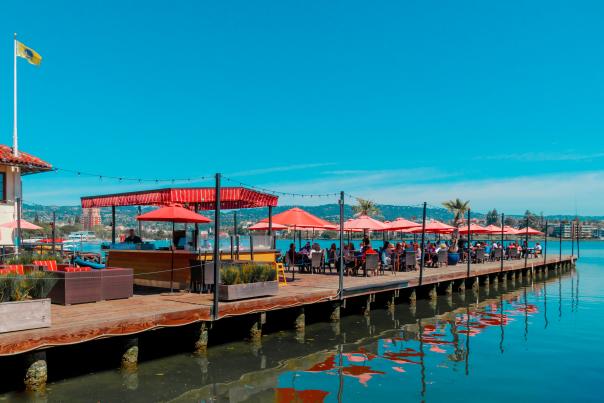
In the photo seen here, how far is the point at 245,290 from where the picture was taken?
12.5 m

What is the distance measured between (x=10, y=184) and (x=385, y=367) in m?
18.9

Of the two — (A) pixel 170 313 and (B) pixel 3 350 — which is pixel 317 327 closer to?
(A) pixel 170 313

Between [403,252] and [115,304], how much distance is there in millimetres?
15523

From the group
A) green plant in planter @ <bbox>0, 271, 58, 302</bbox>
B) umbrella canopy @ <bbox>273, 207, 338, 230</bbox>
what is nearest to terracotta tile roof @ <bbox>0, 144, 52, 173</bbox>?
umbrella canopy @ <bbox>273, 207, 338, 230</bbox>

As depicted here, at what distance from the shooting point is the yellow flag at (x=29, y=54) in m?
24.7

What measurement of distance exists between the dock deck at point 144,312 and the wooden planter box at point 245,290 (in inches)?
6.7

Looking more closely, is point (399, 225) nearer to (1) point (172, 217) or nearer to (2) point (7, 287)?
(1) point (172, 217)

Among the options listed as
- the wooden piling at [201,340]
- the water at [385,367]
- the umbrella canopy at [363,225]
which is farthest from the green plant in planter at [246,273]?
the umbrella canopy at [363,225]

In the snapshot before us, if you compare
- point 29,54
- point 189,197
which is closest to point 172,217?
point 189,197

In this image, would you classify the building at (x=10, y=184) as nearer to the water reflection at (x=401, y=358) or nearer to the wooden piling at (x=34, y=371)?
the wooden piling at (x=34, y=371)

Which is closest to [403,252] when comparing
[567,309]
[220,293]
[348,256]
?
[348,256]

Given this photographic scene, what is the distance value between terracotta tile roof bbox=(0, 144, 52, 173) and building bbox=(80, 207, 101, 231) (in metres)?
3.05

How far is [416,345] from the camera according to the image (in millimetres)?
14250

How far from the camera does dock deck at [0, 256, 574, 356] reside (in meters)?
8.46
